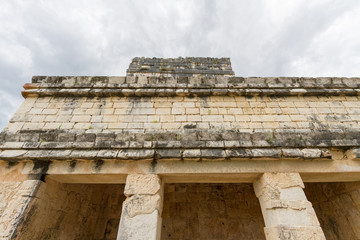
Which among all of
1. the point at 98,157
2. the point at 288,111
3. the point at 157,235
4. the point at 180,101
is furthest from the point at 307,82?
the point at 98,157

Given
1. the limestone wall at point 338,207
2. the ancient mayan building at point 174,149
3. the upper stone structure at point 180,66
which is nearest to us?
the ancient mayan building at point 174,149

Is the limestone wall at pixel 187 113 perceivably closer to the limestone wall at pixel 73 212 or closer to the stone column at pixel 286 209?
the stone column at pixel 286 209

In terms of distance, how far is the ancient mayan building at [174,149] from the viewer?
252 centimetres

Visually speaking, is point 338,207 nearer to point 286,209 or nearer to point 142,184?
point 286,209

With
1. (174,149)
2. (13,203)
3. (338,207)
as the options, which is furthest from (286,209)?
(13,203)

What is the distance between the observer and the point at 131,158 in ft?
8.68

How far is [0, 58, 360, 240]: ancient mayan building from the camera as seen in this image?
252 cm

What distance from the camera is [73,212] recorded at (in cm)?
367

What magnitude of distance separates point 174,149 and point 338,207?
3790 millimetres

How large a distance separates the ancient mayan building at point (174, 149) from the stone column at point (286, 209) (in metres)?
0.01

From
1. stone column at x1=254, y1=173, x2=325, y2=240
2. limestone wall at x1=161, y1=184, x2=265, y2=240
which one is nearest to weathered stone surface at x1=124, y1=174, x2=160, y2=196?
stone column at x1=254, y1=173, x2=325, y2=240

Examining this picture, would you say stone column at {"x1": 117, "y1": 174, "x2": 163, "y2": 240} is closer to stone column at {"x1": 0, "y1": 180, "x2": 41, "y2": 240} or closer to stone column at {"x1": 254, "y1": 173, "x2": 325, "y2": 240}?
stone column at {"x1": 0, "y1": 180, "x2": 41, "y2": 240}

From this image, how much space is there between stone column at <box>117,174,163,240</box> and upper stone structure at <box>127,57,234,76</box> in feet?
12.5

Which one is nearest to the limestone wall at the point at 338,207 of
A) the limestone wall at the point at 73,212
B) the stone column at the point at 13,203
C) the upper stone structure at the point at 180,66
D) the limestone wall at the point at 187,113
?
the limestone wall at the point at 187,113
